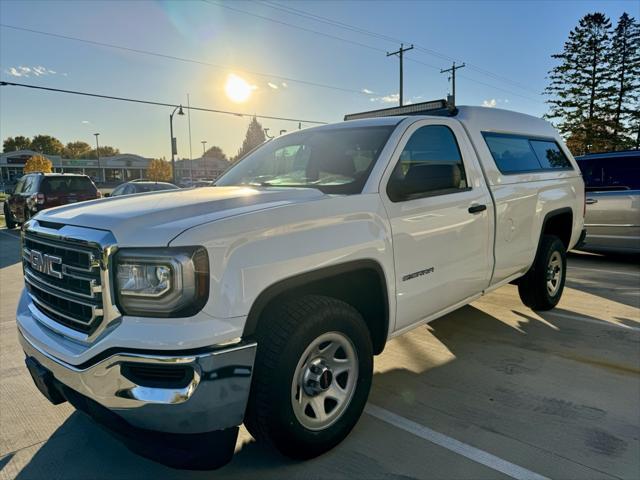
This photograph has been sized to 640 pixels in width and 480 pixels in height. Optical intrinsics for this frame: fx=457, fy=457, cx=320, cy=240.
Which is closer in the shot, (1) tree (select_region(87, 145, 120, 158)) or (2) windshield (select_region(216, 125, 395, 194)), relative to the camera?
(2) windshield (select_region(216, 125, 395, 194))

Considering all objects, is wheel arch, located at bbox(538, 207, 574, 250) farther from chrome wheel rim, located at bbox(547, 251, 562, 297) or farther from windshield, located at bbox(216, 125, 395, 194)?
windshield, located at bbox(216, 125, 395, 194)

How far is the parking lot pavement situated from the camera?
2.43 meters

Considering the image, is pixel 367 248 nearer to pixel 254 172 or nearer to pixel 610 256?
pixel 254 172

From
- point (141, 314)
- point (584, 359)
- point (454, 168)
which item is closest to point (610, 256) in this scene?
point (584, 359)

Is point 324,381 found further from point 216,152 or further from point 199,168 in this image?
point 216,152

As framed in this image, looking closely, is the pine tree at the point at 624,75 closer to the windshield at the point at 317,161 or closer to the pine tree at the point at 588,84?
the pine tree at the point at 588,84

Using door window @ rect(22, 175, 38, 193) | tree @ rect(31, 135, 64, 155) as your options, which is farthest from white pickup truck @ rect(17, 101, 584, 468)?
tree @ rect(31, 135, 64, 155)

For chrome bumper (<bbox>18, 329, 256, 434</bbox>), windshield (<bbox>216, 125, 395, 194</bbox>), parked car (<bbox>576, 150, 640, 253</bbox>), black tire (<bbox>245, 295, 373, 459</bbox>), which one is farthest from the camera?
parked car (<bbox>576, 150, 640, 253</bbox>)

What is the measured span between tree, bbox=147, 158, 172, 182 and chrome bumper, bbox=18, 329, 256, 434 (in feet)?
301

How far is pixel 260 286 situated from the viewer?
6.81 feet

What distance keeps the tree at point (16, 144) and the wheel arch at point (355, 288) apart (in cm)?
14532

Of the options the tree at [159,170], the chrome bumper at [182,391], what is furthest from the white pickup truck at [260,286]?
the tree at [159,170]

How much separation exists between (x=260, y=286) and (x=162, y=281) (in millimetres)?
423

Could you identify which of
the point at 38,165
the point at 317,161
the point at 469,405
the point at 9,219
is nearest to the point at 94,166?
the point at 38,165
